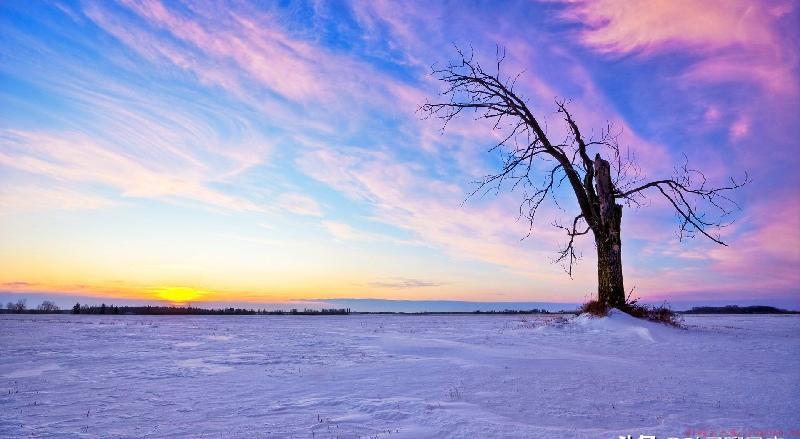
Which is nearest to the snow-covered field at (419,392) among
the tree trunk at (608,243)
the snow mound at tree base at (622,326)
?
the snow mound at tree base at (622,326)

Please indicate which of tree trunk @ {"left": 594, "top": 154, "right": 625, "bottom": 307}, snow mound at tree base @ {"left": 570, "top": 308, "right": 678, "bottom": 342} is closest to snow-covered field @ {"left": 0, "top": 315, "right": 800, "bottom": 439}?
snow mound at tree base @ {"left": 570, "top": 308, "right": 678, "bottom": 342}

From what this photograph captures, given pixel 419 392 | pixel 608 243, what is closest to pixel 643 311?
pixel 608 243

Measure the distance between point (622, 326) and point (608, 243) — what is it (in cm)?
339

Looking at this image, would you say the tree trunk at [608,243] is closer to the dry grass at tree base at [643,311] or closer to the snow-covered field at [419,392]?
the dry grass at tree base at [643,311]

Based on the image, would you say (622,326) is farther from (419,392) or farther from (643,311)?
(419,392)

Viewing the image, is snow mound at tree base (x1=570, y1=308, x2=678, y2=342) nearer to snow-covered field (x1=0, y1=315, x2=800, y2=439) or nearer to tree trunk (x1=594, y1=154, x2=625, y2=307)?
snow-covered field (x1=0, y1=315, x2=800, y2=439)

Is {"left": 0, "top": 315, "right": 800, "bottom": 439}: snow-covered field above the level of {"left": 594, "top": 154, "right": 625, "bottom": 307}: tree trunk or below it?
below

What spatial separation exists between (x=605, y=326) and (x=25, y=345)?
46.1 ft

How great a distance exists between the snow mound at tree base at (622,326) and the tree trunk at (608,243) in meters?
1.00

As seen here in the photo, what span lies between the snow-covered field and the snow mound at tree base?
89 cm

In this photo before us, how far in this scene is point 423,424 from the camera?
3.96 meters

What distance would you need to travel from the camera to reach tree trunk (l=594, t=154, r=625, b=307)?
44.8ft

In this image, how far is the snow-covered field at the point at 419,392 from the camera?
396cm

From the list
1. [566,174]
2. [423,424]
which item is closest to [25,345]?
[423,424]
